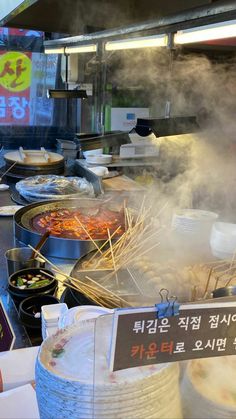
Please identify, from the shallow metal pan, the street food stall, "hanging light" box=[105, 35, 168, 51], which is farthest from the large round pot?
"hanging light" box=[105, 35, 168, 51]

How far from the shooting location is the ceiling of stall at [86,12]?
11.3ft

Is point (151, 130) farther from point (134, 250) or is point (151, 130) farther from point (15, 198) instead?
point (15, 198)

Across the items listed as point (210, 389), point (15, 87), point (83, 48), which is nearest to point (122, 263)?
point (210, 389)

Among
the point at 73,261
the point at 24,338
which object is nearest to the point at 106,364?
the point at 24,338

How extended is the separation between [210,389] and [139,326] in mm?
289

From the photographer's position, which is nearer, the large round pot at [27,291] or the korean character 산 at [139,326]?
the korean character 산 at [139,326]

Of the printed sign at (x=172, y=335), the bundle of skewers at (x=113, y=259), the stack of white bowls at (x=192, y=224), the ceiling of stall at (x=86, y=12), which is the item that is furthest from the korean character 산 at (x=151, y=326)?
the ceiling of stall at (x=86, y=12)

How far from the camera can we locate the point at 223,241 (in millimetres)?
2100

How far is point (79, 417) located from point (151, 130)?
2181mm

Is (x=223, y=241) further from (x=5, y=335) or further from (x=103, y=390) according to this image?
(x=103, y=390)

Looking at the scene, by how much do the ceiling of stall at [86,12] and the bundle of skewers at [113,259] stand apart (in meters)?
1.69

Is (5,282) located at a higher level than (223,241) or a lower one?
lower

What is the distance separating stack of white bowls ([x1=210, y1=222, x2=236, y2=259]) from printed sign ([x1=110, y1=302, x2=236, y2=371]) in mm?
1196

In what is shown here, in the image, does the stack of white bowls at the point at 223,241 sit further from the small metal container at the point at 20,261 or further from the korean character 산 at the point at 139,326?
the korean character 산 at the point at 139,326
